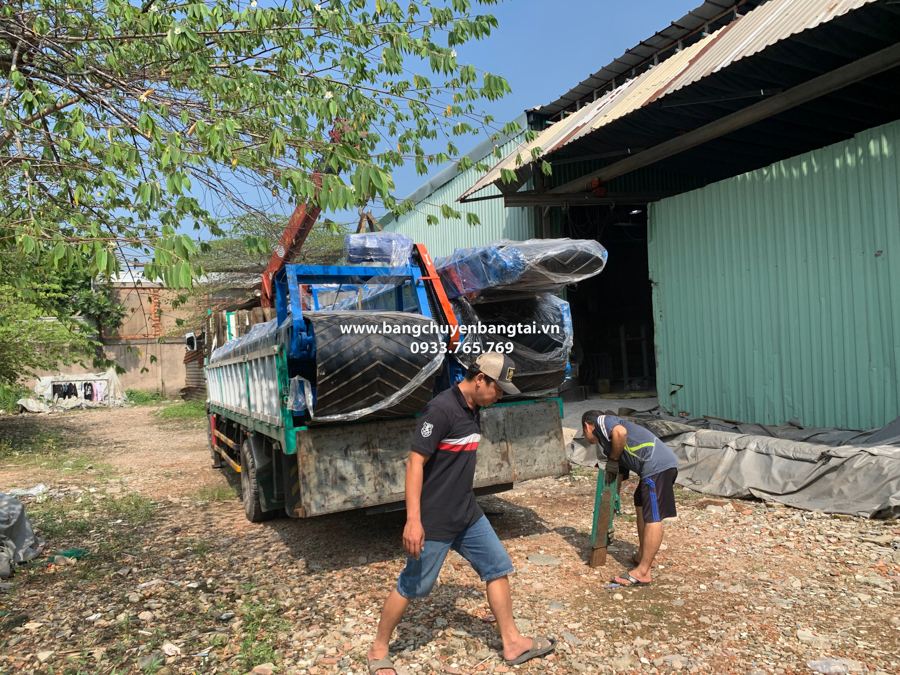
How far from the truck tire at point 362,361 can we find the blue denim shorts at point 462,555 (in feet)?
4.09

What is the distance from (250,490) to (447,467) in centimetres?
350

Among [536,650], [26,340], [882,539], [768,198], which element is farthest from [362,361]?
[26,340]

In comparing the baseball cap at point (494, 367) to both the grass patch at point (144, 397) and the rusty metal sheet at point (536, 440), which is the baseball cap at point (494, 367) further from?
the grass patch at point (144, 397)

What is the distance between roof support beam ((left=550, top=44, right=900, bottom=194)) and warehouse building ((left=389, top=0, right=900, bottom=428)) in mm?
16

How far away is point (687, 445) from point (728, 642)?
3.72 metres

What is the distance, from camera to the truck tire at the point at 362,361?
400cm

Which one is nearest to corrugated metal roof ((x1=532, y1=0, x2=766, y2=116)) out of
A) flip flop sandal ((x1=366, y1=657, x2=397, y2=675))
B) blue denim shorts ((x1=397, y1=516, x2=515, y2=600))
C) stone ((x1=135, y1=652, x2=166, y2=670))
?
blue denim shorts ((x1=397, y1=516, x2=515, y2=600))

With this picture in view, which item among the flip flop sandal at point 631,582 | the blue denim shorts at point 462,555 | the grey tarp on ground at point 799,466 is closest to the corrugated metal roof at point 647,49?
the grey tarp on ground at point 799,466

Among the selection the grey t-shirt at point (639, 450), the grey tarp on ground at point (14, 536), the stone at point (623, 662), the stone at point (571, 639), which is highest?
the grey t-shirt at point (639, 450)

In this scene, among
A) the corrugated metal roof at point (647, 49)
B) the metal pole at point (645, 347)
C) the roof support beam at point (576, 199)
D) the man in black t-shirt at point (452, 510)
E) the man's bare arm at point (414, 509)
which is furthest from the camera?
the metal pole at point (645, 347)

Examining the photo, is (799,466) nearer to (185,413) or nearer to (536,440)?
(536,440)

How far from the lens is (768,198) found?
7.64 metres

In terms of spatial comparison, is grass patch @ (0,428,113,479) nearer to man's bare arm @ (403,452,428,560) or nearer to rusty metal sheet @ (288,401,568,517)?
rusty metal sheet @ (288,401,568,517)

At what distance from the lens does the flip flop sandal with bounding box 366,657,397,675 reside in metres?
3.09
